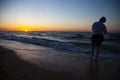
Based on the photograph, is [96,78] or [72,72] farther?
[72,72]

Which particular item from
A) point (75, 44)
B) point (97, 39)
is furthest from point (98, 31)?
point (75, 44)

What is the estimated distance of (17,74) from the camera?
13.2ft

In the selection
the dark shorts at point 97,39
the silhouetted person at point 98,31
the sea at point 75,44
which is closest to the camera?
the silhouetted person at point 98,31

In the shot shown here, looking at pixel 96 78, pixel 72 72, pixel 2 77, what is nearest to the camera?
pixel 2 77

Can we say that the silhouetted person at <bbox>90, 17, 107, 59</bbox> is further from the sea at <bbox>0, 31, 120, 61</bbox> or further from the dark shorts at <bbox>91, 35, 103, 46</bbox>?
the sea at <bbox>0, 31, 120, 61</bbox>

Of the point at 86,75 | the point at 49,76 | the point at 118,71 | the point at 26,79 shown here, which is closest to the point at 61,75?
the point at 49,76

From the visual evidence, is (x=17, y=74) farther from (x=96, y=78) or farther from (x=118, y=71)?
(x=118, y=71)

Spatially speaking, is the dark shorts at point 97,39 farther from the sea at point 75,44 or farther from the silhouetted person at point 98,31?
the sea at point 75,44

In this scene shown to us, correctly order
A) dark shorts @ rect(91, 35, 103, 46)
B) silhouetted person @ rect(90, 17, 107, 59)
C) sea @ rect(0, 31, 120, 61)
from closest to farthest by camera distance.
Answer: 1. silhouetted person @ rect(90, 17, 107, 59)
2. dark shorts @ rect(91, 35, 103, 46)
3. sea @ rect(0, 31, 120, 61)

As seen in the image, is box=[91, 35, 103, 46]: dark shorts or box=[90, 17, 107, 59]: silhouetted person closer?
box=[90, 17, 107, 59]: silhouetted person

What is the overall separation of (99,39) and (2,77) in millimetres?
4008

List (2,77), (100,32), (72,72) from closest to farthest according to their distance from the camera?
Answer: (2,77)
(72,72)
(100,32)

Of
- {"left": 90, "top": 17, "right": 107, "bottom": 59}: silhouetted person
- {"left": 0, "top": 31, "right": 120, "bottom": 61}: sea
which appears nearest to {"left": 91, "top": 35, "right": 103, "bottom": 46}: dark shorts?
{"left": 90, "top": 17, "right": 107, "bottom": 59}: silhouetted person

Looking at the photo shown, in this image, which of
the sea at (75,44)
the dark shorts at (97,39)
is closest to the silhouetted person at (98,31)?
the dark shorts at (97,39)
